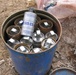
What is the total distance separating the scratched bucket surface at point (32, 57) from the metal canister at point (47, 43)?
0.05 metres

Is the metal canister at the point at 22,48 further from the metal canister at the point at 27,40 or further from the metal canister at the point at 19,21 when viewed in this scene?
the metal canister at the point at 19,21

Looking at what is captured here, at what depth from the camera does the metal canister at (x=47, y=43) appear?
1.53m

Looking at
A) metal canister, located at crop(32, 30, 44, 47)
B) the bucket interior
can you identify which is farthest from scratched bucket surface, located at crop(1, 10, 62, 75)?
metal canister, located at crop(32, 30, 44, 47)

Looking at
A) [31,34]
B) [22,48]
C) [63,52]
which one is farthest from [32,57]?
[63,52]

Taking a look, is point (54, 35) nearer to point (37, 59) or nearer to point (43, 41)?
point (43, 41)

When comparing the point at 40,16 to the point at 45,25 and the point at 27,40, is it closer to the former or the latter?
the point at 45,25

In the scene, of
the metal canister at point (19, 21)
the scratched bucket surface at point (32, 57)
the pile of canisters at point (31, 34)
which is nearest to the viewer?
the scratched bucket surface at point (32, 57)

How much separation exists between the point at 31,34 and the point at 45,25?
0.47 ft

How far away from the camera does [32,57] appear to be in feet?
4.68

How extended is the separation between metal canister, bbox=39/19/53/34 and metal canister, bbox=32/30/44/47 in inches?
1.4

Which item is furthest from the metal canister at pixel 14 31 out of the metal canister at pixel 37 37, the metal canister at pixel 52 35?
the metal canister at pixel 52 35

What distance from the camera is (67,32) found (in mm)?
2146

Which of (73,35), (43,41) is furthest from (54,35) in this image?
(73,35)

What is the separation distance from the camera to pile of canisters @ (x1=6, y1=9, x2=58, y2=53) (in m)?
1.55
